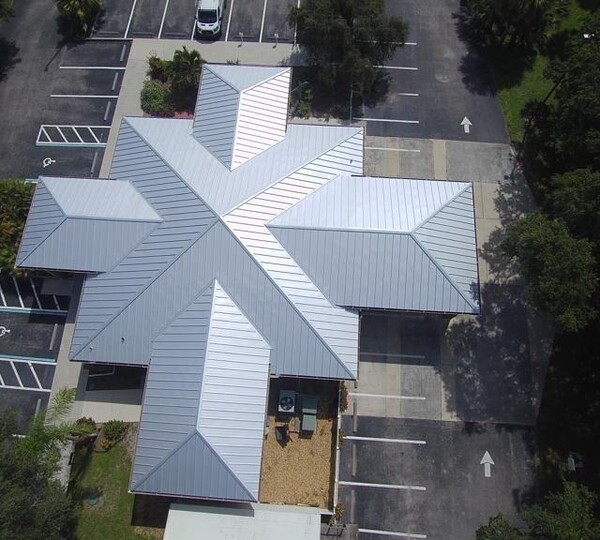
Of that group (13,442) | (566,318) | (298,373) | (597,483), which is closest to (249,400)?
A: (298,373)

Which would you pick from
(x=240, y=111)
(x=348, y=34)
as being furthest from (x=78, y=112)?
(x=348, y=34)

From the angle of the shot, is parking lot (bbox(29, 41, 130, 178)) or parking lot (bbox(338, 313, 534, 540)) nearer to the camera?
parking lot (bbox(338, 313, 534, 540))

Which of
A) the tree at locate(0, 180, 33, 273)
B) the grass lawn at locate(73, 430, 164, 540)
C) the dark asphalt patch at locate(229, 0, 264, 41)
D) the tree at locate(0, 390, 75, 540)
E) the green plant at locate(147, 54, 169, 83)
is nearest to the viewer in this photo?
the tree at locate(0, 390, 75, 540)

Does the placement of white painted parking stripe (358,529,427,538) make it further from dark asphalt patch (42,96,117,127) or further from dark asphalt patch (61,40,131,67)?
dark asphalt patch (61,40,131,67)

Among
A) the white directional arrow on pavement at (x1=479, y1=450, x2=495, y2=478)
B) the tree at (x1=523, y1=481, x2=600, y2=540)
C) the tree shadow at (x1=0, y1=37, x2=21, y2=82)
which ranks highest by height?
the tree shadow at (x1=0, y1=37, x2=21, y2=82)

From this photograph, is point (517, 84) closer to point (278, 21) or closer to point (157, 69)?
point (278, 21)

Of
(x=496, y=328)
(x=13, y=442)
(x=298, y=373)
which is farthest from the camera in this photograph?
(x=496, y=328)

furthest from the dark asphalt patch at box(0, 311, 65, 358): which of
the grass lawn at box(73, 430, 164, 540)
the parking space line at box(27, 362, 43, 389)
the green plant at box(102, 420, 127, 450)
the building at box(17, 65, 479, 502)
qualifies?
the grass lawn at box(73, 430, 164, 540)

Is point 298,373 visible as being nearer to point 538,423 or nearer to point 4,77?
point 538,423
